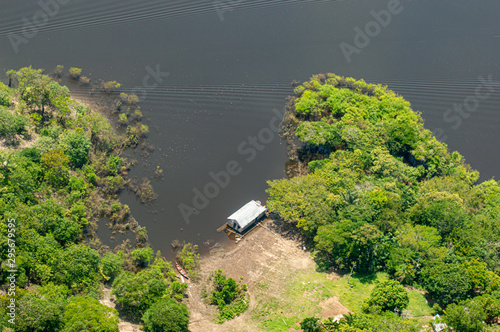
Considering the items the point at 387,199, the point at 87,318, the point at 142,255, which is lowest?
the point at 87,318

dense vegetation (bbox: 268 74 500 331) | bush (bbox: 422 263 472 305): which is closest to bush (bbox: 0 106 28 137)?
dense vegetation (bbox: 268 74 500 331)

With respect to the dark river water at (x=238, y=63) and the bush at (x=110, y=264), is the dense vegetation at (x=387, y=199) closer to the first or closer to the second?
the dark river water at (x=238, y=63)

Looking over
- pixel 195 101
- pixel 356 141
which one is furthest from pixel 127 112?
pixel 356 141

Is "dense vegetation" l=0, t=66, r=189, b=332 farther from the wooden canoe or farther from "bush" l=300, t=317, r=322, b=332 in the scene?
"bush" l=300, t=317, r=322, b=332

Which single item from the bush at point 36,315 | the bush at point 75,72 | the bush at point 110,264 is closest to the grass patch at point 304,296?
the bush at point 110,264

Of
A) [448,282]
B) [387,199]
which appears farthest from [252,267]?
[448,282]

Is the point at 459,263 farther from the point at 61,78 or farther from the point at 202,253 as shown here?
the point at 61,78

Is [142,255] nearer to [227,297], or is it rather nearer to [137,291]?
[137,291]
